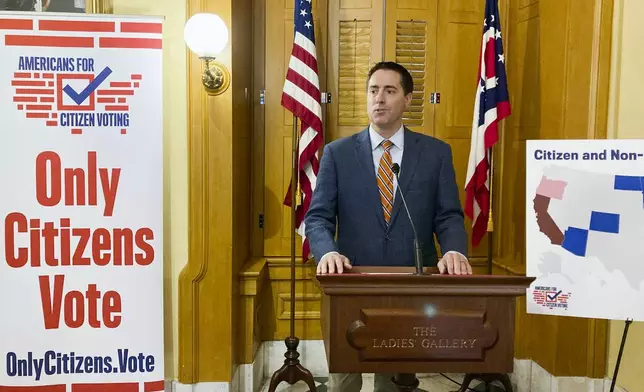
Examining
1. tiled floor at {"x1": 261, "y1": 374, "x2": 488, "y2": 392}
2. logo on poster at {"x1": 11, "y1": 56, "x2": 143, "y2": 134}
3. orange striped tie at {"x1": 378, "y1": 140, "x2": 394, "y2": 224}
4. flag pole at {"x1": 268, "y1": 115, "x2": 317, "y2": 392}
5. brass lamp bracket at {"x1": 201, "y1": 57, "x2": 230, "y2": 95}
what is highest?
brass lamp bracket at {"x1": 201, "y1": 57, "x2": 230, "y2": 95}

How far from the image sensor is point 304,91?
3213mm

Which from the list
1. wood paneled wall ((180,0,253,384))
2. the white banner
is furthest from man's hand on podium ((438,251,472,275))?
wood paneled wall ((180,0,253,384))

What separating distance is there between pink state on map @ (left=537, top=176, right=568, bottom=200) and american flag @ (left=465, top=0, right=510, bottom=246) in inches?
56.6

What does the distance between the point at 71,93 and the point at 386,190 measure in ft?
4.90

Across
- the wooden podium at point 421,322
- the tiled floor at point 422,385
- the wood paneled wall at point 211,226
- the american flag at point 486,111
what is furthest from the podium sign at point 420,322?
the tiled floor at point 422,385

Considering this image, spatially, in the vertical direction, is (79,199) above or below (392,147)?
below

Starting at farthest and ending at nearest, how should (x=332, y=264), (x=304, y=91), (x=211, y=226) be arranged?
(x=304, y=91), (x=211, y=226), (x=332, y=264)

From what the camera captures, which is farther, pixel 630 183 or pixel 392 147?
pixel 392 147

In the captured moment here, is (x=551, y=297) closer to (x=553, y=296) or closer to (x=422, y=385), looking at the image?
(x=553, y=296)

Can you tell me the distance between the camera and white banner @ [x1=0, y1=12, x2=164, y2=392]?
2.43m

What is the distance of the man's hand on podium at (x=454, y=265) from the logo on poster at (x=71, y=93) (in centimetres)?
163

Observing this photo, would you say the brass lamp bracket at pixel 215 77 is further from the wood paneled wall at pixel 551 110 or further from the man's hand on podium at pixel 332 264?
the wood paneled wall at pixel 551 110

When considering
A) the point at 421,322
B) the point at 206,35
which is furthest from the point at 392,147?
the point at 206,35

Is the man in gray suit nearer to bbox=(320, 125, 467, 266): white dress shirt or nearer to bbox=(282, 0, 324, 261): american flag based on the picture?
bbox=(320, 125, 467, 266): white dress shirt
